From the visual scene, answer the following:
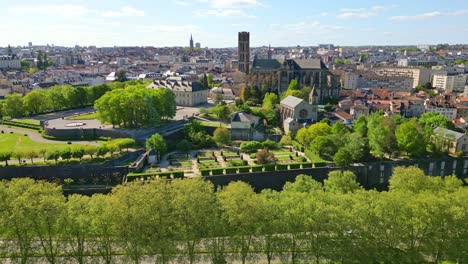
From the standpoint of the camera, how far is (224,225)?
2905 cm

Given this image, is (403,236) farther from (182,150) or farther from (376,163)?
(182,150)

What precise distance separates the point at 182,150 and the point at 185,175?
12.9 metres

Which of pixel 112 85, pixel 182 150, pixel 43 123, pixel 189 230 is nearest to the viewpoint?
pixel 189 230

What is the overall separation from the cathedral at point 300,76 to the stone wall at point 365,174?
45909 millimetres

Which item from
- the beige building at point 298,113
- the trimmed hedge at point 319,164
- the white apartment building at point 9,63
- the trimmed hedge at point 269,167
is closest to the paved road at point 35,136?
the trimmed hedge at point 269,167

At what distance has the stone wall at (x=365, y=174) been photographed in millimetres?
51562

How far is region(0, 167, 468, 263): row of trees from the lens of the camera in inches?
1091

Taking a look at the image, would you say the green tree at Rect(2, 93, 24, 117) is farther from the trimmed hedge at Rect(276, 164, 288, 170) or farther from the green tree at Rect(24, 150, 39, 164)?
the trimmed hedge at Rect(276, 164, 288, 170)

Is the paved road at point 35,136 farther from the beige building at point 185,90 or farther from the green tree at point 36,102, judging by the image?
the beige building at point 185,90

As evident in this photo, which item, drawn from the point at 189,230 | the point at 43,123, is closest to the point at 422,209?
the point at 189,230

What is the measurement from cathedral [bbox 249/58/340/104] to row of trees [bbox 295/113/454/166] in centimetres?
4233

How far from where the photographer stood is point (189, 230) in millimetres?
28266

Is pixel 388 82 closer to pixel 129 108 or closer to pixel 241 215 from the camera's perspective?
pixel 129 108

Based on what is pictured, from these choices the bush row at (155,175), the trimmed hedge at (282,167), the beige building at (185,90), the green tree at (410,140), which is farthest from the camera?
the beige building at (185,90)
